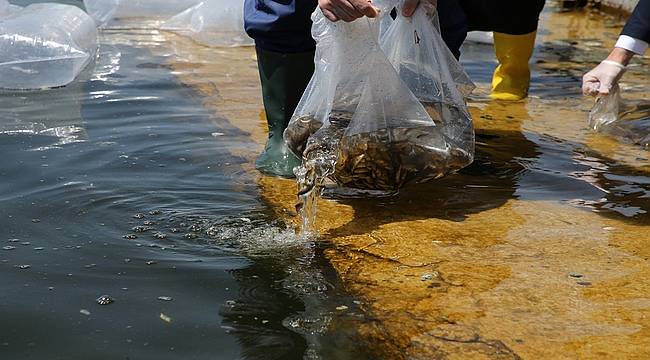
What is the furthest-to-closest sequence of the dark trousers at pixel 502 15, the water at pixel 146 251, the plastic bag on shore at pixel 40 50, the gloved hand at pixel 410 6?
the plastic bag on shore at pixel 40 50, the dark trousers at pixel 502 15, the gloved hand at pixel 410 6, the water at pixel 146 251

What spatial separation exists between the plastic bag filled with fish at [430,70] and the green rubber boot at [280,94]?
1.24 feet

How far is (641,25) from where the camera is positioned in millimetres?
3350

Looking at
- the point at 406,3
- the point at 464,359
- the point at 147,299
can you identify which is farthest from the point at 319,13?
the point at 464,359

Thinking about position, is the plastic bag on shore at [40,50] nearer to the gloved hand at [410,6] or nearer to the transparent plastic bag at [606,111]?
the gloved hand at [410,6]

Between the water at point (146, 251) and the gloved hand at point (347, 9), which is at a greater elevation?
the gloved hand at point (347, 9)

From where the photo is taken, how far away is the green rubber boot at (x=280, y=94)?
11.5 ft

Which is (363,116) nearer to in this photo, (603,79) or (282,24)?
(282,24)

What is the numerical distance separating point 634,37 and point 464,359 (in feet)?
5.67

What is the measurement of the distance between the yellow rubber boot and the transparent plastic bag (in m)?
0.66

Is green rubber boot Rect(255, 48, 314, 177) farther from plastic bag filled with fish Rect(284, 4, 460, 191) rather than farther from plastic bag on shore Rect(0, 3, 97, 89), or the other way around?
plastic bag on shore Rect(0, 3, 97, 89)

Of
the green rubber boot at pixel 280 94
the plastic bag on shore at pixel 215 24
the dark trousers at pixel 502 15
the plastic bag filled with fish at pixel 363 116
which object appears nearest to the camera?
the plastic bag filled with fish at pixel 363 116

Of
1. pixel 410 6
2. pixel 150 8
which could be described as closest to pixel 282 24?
pixel 410 6

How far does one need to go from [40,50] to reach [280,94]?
2.42m

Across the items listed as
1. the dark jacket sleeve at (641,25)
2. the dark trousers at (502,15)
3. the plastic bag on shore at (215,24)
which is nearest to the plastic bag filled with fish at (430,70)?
the dark jacket sleeve at (641,25)
